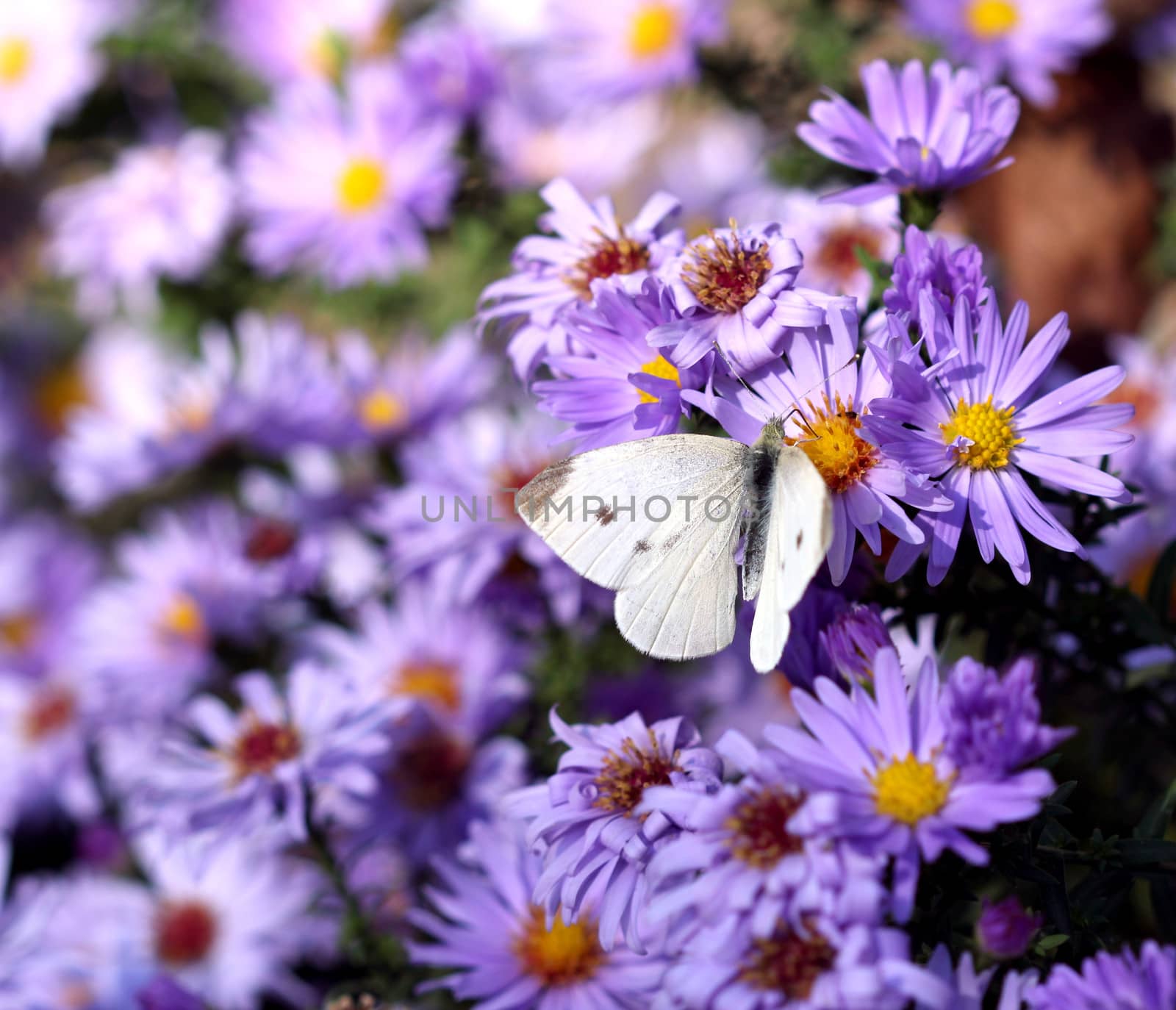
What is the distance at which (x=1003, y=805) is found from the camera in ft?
2.15

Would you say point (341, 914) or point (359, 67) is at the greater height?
point (359, 67)

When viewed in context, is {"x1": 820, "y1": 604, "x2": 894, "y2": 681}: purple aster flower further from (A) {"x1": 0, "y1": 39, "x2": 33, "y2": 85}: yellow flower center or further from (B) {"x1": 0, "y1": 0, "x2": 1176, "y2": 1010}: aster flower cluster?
(A) {"x1": 0, "y1": 39, "x2": 33, "y2": 85}: yellow flower center

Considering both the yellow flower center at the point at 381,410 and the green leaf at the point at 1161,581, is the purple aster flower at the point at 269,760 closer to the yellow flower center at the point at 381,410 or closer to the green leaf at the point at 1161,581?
the yellow flower center at the point at 381,410

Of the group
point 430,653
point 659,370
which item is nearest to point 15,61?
point 430,653

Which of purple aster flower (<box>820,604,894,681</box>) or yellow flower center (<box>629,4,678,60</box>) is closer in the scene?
purple aster flower (<box>820,604,894,681</box>)

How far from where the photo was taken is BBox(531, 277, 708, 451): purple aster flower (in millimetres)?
836

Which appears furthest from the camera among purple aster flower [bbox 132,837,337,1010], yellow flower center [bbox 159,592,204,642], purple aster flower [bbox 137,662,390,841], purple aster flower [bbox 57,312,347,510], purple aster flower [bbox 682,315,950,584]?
purple aster flower [bbox 57,312,347,510]

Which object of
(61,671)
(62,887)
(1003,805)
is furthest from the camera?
(61,671)

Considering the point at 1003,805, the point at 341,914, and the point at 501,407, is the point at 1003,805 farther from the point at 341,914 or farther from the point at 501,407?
the point at 501,407

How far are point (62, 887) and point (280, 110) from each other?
1353 millimetres

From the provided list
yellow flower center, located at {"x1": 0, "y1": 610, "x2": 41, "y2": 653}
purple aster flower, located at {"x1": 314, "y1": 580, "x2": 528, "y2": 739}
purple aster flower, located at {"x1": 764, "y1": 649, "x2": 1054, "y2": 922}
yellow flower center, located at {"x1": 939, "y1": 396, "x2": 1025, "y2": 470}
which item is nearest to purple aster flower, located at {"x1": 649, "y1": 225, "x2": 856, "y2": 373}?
yellow flower center, located at {"x1": 939, "y1": 396, "x2": 1025, "y2": 470}

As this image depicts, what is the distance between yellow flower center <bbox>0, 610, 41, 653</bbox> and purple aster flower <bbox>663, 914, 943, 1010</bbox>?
1.75 meters

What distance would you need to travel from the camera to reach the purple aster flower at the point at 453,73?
179 centimetres

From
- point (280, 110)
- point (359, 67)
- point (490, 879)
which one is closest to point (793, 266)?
point (490, 879)
